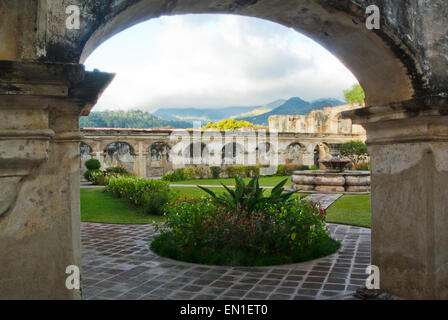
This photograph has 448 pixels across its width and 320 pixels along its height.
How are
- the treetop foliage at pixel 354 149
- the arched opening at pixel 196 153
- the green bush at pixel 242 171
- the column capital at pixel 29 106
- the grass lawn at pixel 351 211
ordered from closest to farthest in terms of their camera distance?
the column capital at pixel 29 106 → the grass lawn at pixel 351 211 → the green bush at pixel 242 171 → the treetop foliage at pixel 354 149 → the arched opening at pixel 196 153

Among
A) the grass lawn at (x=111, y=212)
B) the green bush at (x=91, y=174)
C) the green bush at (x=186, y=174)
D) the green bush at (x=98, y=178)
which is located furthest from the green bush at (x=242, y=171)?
the grass lawn at (x=111, y=212)

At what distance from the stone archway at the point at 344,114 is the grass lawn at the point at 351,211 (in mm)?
4447

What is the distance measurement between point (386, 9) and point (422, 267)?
2.30 metres

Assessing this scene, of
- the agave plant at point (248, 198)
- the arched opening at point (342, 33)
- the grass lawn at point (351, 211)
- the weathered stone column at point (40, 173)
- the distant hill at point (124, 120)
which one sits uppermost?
the distant hill at point (124, 120)

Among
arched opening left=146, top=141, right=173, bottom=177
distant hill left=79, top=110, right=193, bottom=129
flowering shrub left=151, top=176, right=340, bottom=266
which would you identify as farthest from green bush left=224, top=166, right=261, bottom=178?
distant hill left=79, top=110, right=193, bottom=129

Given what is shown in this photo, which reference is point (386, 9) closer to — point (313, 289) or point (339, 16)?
point (339, 16)

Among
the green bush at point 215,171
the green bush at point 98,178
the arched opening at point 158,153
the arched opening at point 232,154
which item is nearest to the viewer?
the green bush at point 98,178

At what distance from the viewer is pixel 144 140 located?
25281 mm

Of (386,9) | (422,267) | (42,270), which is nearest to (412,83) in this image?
(386,9)

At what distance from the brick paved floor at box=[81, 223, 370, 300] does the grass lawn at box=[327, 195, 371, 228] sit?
2.25 meters

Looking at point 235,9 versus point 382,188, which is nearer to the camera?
point 235,9

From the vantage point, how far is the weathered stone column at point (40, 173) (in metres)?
2.14

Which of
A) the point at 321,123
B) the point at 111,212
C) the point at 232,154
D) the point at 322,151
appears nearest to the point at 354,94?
the point at 321,123

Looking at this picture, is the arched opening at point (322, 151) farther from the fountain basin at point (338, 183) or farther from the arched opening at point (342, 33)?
the arched opening at point (342, 33)
